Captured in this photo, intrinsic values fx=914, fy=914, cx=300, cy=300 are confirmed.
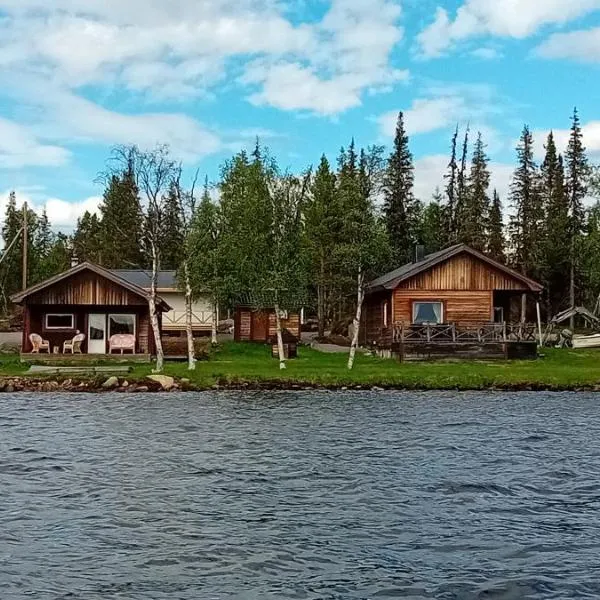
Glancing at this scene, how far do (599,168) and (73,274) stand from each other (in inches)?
1310

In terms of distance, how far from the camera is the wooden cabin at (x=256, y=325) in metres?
55.0

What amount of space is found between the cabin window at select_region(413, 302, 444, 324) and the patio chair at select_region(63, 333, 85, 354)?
17198 mm

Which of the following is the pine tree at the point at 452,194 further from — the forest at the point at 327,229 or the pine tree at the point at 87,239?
the pine tree at the point at 87,239

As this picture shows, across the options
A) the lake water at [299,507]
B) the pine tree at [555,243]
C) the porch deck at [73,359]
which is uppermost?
the pine tree at [555,243]

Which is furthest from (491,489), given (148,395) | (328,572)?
(148,395)

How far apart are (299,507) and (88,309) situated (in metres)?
33.1

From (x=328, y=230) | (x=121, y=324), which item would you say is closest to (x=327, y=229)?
(x=328, y=230)

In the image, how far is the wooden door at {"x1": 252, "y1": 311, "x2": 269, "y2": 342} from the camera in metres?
55.3

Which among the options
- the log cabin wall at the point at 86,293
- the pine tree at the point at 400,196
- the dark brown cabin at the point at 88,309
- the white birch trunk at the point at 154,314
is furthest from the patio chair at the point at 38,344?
the pine tree at the point at 400,196

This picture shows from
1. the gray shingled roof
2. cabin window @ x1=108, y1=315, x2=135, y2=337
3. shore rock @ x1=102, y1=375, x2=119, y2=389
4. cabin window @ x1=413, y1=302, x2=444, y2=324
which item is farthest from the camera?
the gray shingled roof

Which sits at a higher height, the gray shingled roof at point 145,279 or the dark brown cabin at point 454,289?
the gray shingled roof at point 145,279

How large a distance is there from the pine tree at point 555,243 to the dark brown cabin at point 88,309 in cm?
3837

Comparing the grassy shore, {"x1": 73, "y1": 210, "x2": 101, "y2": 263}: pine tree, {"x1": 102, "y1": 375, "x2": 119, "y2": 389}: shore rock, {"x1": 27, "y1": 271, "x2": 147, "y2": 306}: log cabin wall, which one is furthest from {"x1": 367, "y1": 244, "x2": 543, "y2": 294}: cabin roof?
{"x1": 73, "y1": 210, "x2": 101, "y2": 263}: pine tree

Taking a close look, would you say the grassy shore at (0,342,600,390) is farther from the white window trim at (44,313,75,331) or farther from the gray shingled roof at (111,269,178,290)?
the gray shingled roof at (111,269,178,290)
